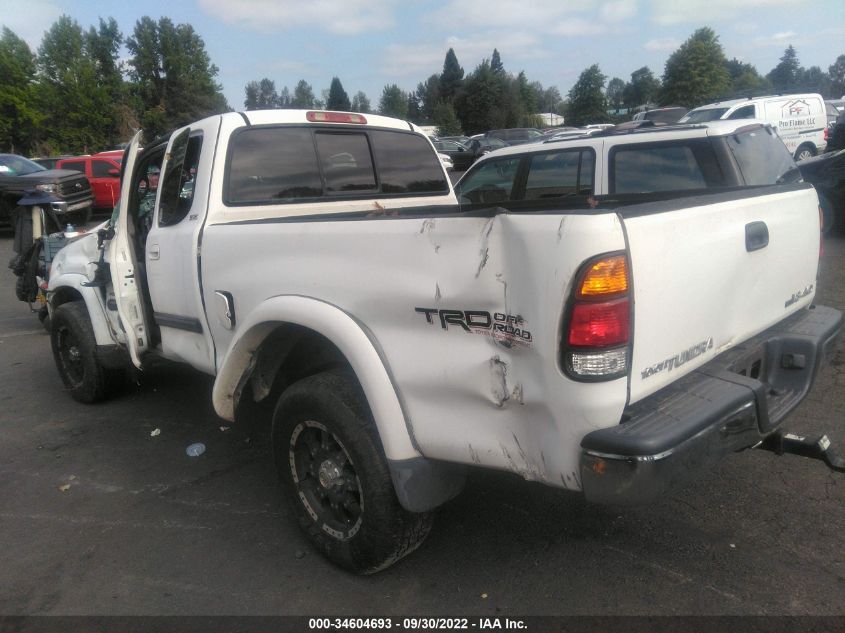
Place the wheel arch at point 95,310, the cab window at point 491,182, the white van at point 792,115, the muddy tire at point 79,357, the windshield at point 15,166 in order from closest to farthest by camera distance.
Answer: the wheel arch at point 95,310
the muddy tire at point 79,357
the cab window at point 491,182
the windshield at point 15,166
the white van at point 792,115

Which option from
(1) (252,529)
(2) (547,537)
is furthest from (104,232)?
(2) (547,537)

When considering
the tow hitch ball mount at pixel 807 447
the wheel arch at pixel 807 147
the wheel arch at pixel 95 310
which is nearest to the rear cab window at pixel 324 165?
the wheel arch at pixel 95 310

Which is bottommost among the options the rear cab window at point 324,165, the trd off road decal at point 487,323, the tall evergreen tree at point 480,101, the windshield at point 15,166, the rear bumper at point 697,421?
the rear bumper at point 697,421

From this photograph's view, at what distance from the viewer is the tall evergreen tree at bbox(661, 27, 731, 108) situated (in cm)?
5738

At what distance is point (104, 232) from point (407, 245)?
317 centimetres

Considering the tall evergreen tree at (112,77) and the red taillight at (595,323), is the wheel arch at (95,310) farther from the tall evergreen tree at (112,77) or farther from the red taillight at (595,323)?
the tall evergreen tree at (112,77)

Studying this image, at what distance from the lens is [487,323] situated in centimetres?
223

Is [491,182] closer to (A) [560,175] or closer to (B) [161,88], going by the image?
(A) [560,175]

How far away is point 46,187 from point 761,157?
14027 mm

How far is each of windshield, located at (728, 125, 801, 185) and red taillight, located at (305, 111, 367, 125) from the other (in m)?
3.08

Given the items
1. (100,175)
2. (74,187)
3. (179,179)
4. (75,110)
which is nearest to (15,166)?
(74,187)

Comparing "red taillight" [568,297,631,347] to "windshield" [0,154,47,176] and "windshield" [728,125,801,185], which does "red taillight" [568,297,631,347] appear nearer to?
"windshield" [728,125,801,185]

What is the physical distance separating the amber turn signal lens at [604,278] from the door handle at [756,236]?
33.5 inches

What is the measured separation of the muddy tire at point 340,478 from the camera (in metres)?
2.63
